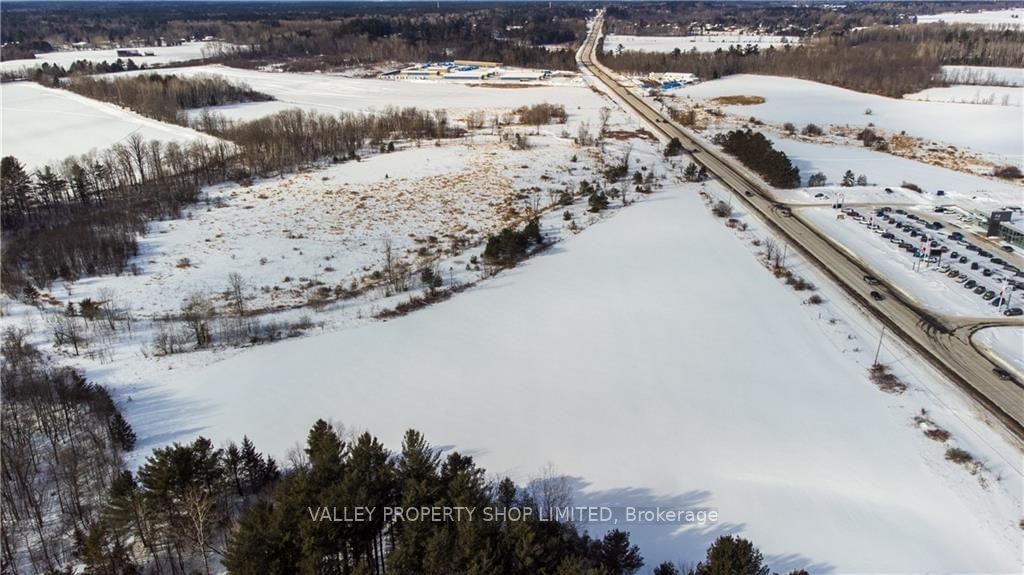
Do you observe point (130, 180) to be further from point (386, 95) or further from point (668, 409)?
point (668, 409)

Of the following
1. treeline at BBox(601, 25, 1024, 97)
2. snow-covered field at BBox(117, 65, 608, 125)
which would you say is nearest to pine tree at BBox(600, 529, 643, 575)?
snow-covered field at BBox(117, 65, 608, 125)

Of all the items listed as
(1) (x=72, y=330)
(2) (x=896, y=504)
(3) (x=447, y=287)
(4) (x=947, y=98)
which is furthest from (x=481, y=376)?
(4) (x=947, y=98)

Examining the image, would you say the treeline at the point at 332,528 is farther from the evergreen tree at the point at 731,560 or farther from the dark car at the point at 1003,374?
the dark car at the point at 1003,374

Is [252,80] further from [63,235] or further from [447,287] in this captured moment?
[447,287]

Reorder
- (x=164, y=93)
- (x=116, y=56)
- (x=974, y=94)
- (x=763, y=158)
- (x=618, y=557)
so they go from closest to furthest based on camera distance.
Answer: (x=618, y=557)
(x=763, y=158)
(x=164, y=93)
(x=974, y=94)
(x=116, y=56)

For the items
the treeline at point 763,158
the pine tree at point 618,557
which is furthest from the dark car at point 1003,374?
the treeline at point 763,158

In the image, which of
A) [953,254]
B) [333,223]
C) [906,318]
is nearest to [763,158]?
[953,254]
